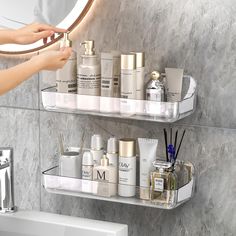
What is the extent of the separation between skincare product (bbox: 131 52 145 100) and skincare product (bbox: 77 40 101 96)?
0.11m

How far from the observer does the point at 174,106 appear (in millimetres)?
1567

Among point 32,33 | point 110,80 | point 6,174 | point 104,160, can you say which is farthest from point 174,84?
point 6,174

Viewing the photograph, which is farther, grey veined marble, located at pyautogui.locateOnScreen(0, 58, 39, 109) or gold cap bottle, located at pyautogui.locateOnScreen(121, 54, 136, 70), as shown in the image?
grey veined marble, located at pyautogui.locateOnScreen(0, 58, 39, 109)

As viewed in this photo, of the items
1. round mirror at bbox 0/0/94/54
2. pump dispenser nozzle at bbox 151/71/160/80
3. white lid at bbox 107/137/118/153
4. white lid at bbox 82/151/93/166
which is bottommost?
white lid at bbox 82/151/93/166

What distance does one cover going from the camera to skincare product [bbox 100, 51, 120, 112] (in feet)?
5.39

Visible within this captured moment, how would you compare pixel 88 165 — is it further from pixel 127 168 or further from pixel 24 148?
pixel 24 148

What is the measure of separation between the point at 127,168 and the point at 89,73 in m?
0.26

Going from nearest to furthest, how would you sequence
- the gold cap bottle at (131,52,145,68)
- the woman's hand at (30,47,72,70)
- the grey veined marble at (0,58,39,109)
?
the woman's hand at (30,47,72,70)
the gold cap bottle at (131,52,145,68)
the grey veined marble at (0,58,39,109)

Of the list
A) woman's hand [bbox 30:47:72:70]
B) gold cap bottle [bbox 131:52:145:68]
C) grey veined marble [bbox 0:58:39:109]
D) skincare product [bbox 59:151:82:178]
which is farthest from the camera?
grey veined marble [bbox 0:58:39:109]

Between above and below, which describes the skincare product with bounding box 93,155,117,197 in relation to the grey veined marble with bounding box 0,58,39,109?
below

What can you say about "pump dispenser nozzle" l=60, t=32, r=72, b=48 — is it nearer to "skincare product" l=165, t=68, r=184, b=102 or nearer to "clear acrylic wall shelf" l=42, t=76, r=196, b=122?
"clear acrylic wall shelf" l=42, t=76, r=196, b=122

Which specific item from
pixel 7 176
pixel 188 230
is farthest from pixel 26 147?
pixel 188 230

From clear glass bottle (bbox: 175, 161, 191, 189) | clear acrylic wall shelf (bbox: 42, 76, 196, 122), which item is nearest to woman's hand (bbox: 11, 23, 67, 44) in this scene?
clear acrylic wall shelf (bbox: 42, 76, 196, 122)

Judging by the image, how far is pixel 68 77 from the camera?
5.57 feet
